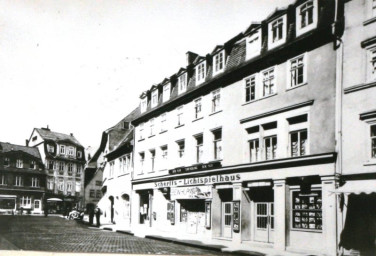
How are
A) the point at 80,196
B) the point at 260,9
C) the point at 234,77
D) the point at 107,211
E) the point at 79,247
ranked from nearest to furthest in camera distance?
1. the point at 260,9
2. the point at 79,247
3. the point at 234,77
4. the point at 80,196
5. the point at 107,211

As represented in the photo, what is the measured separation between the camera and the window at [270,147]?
8164mm

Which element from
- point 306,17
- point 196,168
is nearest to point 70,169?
point 196,168

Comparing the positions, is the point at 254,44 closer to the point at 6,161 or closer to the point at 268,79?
the point at 268,79

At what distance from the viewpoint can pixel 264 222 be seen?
852 cm

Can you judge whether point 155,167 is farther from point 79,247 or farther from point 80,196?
point 79,247

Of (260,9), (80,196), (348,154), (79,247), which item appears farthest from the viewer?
(80,196)

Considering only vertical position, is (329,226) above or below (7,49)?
below

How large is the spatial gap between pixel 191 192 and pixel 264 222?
8.11 ft

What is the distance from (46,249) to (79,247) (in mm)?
743

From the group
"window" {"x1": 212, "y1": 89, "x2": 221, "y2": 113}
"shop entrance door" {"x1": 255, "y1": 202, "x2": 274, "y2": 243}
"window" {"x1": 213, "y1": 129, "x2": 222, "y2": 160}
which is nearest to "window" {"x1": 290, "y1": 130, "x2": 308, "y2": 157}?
"shop entrance door" {"x1": 255, "y1": 202, "x2": 274, "y2": 243}

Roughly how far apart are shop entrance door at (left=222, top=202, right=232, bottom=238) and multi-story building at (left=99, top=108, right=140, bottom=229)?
3.85m

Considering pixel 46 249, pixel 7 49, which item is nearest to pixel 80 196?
pixel 46 249

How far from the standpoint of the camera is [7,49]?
335 inches

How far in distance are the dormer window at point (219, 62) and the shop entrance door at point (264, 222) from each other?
3516 millimetres
